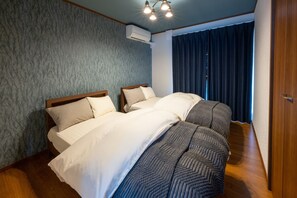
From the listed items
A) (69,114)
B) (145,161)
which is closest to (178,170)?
(145,161)

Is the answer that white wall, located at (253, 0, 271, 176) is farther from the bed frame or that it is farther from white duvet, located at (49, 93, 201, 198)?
the bed frame

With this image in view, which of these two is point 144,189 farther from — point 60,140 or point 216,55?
point 216,55

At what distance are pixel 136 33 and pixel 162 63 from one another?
121 cm

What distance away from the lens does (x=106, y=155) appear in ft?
3.64

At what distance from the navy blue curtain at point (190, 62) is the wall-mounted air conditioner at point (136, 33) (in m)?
0.78

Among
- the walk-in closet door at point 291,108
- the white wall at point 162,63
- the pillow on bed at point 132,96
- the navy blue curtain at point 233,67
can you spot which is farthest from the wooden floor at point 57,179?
the white wall at point 162,63

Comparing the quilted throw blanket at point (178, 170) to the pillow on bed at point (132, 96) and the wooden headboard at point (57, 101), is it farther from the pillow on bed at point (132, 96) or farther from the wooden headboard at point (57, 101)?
the pillow on bed at point (132, 96)

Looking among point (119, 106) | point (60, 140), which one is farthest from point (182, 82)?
point (60, 140)

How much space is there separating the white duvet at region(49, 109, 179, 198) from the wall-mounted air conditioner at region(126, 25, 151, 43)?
9.18 ft

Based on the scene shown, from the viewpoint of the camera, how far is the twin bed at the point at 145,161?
94 cm

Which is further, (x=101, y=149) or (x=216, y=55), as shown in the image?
(x=216, y=55)

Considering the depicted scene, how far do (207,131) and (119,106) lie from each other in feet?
8.20

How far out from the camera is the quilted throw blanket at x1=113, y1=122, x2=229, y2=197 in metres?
0.91

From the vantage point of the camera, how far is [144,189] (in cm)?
92
